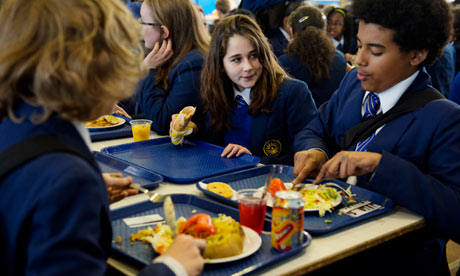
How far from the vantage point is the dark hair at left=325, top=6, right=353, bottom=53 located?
6301mm

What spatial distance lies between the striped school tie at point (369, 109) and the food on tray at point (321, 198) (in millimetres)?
281

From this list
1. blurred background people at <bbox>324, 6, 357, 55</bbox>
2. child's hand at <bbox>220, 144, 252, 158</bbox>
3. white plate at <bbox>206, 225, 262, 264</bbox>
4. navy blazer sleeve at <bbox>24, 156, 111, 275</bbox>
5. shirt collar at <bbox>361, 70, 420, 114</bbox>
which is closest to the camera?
navy blazer sleeve at <bbox>24, 156, 111, 275</bbox>

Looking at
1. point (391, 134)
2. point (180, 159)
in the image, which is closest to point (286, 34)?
point (180, 159)

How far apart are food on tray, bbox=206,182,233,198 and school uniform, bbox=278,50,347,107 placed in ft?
7.99

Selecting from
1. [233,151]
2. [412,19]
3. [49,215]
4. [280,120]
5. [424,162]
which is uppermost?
[412,19]

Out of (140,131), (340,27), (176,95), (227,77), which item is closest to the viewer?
(140,131)

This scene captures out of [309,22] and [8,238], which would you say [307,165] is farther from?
[309,22]

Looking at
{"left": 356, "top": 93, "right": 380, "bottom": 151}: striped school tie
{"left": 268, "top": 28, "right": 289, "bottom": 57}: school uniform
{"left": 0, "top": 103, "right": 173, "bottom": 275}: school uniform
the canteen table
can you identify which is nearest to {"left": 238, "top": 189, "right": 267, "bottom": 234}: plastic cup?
the canteen table

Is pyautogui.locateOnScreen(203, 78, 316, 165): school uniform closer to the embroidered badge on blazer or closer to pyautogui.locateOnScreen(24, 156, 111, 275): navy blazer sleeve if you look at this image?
the embroidered badge on blazer

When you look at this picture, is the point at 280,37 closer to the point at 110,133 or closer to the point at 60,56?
the point at 110,133

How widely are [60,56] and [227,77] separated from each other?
1.81 meters

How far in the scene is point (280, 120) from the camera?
264cm

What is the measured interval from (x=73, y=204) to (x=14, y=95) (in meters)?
0.29

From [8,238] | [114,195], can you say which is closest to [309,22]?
[114,195]
